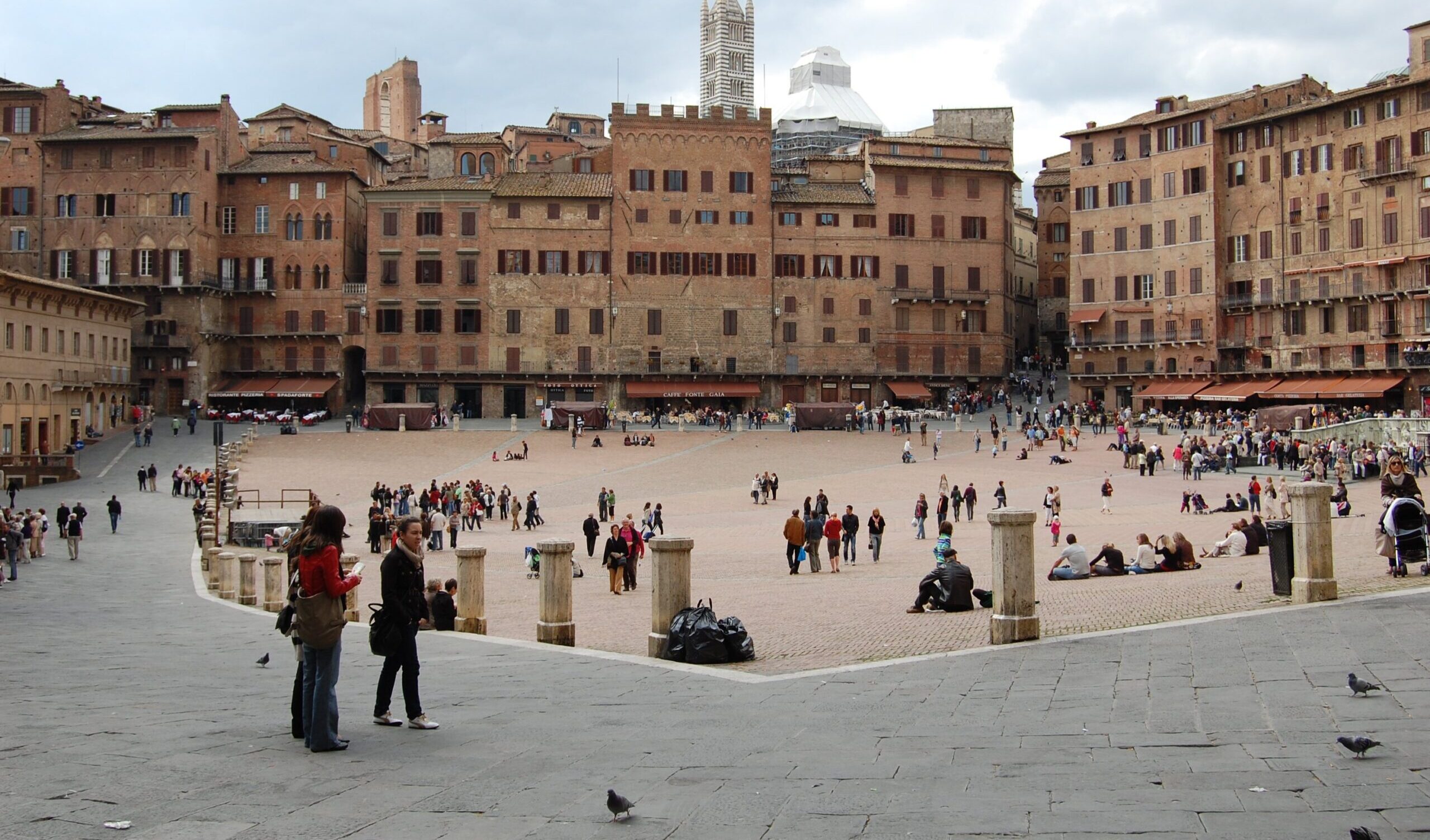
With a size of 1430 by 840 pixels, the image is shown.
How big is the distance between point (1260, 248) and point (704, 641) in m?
59.9

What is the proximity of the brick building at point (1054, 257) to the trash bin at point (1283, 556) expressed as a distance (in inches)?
2896

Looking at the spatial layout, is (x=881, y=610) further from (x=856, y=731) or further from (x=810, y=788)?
(x=810, y=788)

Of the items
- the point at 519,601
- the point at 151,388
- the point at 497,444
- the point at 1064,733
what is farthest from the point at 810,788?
the point at 151,388

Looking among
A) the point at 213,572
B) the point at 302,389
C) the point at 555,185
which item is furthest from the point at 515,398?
the point at 213,572

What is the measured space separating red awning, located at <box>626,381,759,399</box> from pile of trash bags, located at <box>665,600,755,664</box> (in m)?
57.4

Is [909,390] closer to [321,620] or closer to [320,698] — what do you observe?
[321,620]

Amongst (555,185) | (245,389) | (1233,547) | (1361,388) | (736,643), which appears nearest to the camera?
(736,643)

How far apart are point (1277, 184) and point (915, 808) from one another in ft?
209

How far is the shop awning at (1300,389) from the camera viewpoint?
191 feet

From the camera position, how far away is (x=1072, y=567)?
18.7 m

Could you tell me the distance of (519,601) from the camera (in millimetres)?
20219

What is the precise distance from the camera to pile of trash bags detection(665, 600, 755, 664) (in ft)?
37.9

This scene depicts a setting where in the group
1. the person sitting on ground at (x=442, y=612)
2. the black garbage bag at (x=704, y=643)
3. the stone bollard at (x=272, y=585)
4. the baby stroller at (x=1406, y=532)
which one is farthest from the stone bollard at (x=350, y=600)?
the baby stroller at (x=1406, y=532)

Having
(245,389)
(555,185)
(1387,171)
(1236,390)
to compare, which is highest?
(555,185)
